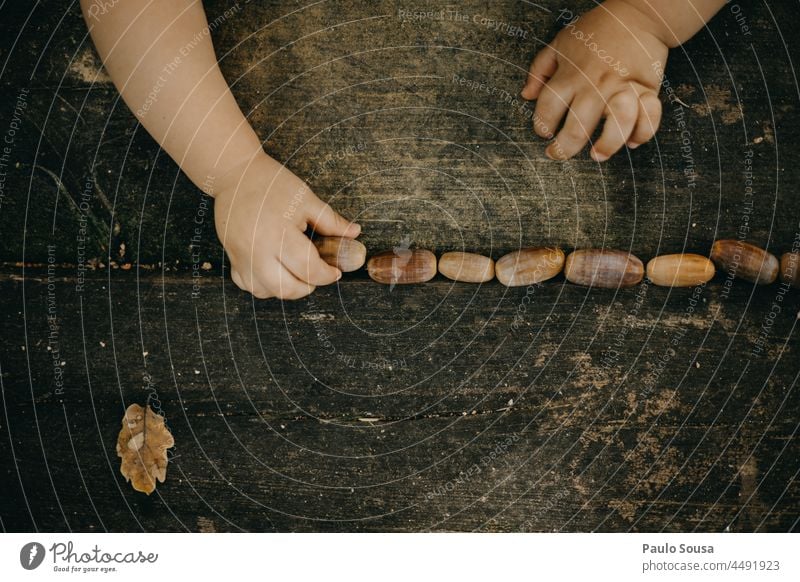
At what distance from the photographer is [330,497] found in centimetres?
102

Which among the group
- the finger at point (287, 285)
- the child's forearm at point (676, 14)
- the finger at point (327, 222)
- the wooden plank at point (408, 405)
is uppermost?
the child's forearm at point (676, 14)

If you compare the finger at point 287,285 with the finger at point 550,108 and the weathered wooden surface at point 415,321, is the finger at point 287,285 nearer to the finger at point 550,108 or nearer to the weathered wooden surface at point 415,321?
the weathered wooden surface at point 415,321

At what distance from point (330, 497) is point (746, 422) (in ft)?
2.33

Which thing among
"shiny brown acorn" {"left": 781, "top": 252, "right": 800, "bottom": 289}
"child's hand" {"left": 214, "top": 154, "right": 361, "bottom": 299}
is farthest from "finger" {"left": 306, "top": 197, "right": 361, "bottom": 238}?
"shiny brown acorn" {"left": 781, "top": 252, "right": 800, "bottom": 289}

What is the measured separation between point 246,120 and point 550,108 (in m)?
0.50

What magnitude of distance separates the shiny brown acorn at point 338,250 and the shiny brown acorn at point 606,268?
356mm

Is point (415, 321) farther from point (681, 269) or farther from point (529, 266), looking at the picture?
point (681, 269)

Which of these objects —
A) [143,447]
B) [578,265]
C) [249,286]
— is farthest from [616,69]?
[143,447]

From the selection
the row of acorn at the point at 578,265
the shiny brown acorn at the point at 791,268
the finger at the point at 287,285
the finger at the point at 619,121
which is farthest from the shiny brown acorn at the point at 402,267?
the shiny brown acorn at the point at 791,268

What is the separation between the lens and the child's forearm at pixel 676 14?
38.0 inches

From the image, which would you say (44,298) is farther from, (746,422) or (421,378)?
(746,422)

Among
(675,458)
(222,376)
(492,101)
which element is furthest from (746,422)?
(222,376)

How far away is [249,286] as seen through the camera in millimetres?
1002

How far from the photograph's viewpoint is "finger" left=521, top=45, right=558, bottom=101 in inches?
40.1
